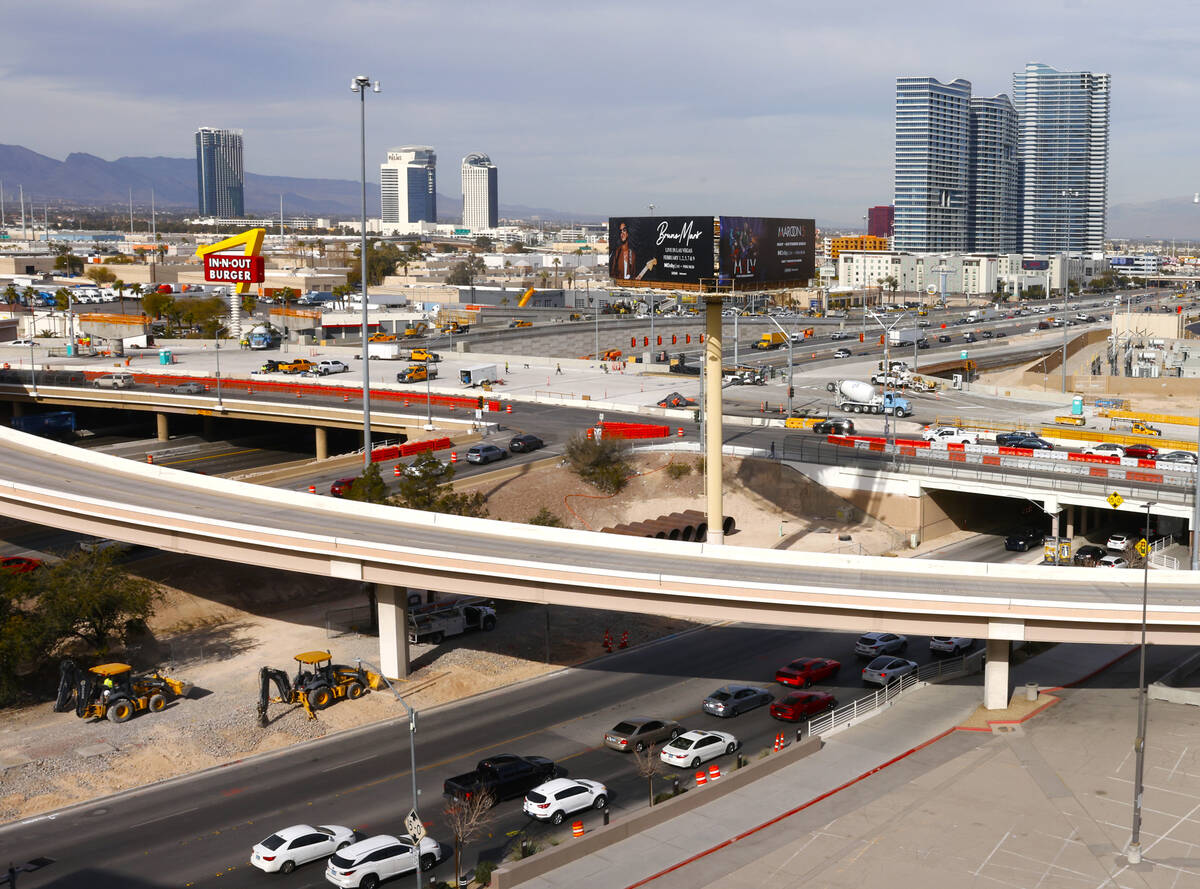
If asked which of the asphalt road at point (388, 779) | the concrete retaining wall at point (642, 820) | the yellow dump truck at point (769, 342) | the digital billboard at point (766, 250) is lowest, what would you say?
the asphalt road at point (388, 779)

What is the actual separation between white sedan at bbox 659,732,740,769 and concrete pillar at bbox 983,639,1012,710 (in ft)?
28.8

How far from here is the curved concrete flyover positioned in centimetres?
3469

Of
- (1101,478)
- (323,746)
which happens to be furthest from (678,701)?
(1101,478)

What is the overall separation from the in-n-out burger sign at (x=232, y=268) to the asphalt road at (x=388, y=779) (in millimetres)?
50294

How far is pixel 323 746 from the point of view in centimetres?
3628

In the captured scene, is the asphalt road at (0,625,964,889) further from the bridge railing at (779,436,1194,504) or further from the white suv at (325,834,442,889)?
the bridge railing at (779,436,1194,504)

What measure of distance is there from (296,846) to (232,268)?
2506 inches

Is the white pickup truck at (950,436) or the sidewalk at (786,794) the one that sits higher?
the white pickup truck at (950,436)

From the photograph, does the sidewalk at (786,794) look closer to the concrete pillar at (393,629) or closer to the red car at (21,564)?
the concrete pillar at (393,629)

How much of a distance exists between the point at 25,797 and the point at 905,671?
2736 centimetres

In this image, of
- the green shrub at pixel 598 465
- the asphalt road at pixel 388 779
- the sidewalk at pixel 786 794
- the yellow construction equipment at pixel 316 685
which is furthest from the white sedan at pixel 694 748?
the green shrub at pixel 598 465

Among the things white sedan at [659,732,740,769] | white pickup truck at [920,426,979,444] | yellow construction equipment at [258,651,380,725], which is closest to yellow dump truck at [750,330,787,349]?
white pickup truck at [920,426,979,444]

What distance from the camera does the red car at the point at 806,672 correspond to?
4062 centimetres

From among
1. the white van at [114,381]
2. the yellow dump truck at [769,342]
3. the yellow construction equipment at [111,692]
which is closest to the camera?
the yellow construction equipment at [111,692]
